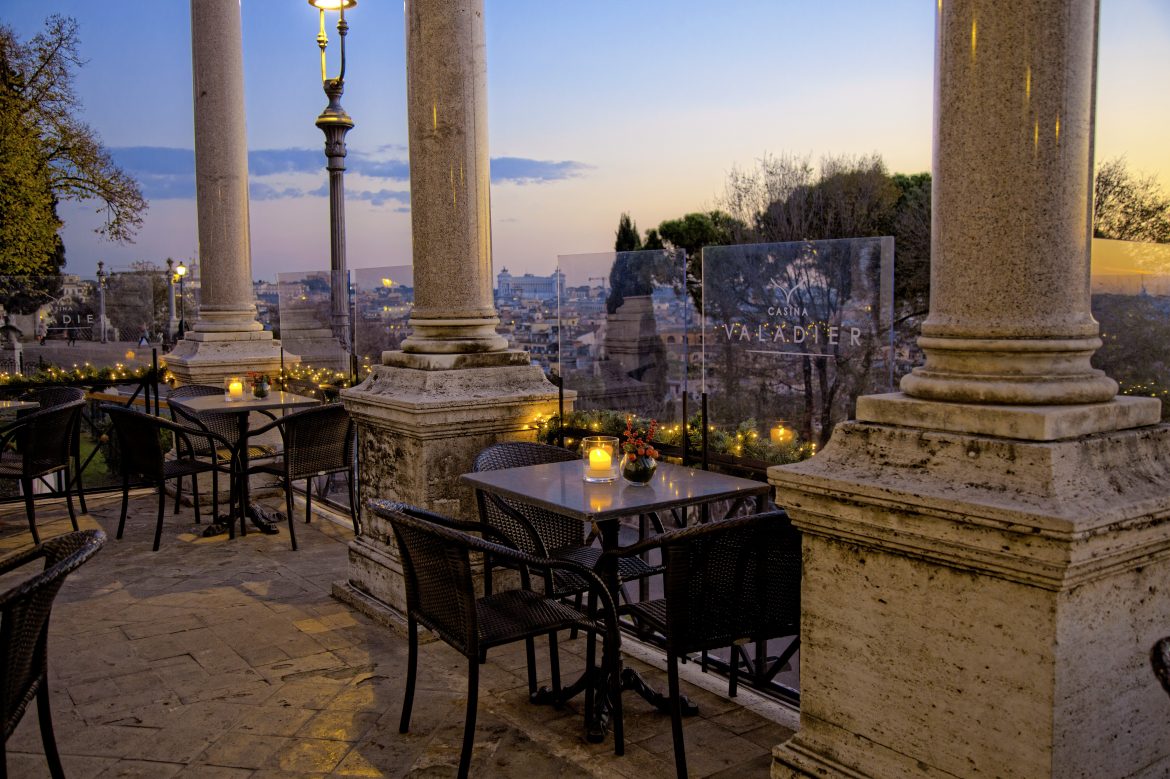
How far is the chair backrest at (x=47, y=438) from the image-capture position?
604 cm

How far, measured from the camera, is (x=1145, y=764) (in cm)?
253

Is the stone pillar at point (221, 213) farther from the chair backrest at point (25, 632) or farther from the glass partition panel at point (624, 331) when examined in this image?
the chair backrest at point (25, 632)

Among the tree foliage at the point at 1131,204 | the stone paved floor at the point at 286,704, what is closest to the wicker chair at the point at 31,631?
the stone paved floor at the point at 286,704

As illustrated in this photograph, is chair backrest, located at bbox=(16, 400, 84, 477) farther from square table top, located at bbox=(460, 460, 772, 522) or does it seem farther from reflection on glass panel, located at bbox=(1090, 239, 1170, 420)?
reflection on glass panel, located at bbox=(1090, 239, 1170, 420)

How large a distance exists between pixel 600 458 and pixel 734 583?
84 centimetres

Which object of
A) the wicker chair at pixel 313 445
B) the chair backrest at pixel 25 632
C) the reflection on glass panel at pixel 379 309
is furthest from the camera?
the reflection on glass panel at pixel 379 309

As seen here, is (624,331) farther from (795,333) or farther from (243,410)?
(243,410)

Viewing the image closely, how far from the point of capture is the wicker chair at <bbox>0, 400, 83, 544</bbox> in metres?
6.05

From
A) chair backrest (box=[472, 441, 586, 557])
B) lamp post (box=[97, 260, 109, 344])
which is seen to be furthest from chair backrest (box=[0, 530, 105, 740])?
lamp post (box=[97, 260, 109, 344])

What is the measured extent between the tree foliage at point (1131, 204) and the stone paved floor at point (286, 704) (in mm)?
10058

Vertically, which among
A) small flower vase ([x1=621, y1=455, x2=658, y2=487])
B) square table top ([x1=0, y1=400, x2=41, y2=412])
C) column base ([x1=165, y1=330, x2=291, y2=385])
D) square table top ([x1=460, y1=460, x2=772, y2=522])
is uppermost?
column base ([x1=165, y1=330, x2=291, y2=385])

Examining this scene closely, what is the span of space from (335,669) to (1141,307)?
4.12 meters

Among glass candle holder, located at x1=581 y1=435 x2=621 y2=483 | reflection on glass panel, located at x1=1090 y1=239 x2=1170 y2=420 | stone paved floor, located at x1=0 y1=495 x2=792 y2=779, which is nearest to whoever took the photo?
stone paved floor, located at x1=0 y1=495 x2=792 y2=779

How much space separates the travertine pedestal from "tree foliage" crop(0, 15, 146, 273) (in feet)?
40.3
